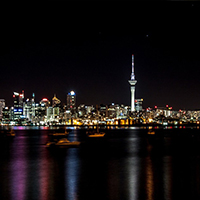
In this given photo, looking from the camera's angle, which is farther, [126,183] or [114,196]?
[126,183]

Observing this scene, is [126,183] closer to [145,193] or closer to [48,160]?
[145,193]

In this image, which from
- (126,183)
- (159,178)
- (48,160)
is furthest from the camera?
(48,160)

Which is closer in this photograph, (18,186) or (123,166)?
(18,186)

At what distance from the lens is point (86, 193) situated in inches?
555

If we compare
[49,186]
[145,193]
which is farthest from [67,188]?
[145,193]

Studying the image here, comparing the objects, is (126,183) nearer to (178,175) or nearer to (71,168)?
(178,175)

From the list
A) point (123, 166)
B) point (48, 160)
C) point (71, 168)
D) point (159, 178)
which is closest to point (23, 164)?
point (48, 160)

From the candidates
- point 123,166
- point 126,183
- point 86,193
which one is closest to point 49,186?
point 86,193

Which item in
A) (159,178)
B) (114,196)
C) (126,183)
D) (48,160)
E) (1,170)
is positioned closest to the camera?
(114,196)

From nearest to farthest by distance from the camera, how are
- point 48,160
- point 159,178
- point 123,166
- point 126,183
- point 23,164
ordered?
point 126,183, point 159,178, point 123,166, point 23,164, point 48,160

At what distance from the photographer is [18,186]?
15883 millimetres

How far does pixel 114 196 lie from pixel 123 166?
9942 millimetres

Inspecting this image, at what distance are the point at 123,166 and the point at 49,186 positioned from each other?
8.53m

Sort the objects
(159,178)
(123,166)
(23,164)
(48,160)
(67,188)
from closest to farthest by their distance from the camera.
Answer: (67,188) → (159,178) → (123,166) → (23,164) → (48,160)
